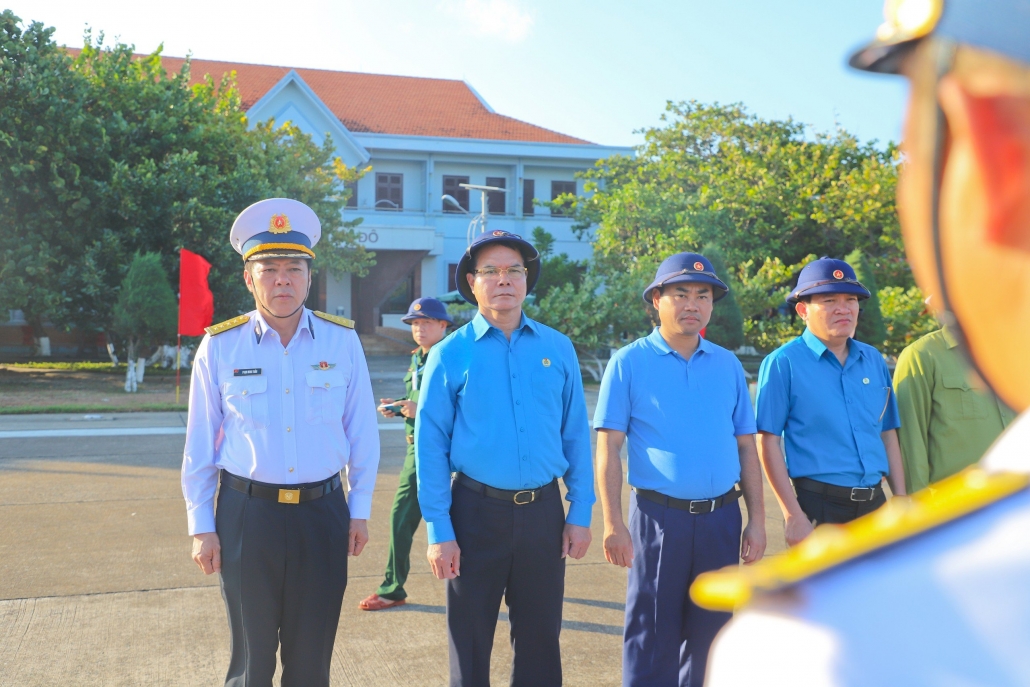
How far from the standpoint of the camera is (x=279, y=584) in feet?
10.6

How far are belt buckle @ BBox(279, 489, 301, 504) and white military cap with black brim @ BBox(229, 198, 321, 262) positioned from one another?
2.99 feet

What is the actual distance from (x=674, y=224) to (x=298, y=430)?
18490 mm

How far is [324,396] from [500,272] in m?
0.90

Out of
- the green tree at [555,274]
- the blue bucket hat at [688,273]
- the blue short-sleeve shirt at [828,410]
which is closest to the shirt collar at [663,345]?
the blue bucket hat at [688,273]

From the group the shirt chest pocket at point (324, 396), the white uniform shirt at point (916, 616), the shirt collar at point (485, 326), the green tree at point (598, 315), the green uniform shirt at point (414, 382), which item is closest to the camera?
the white uniform shirt at point (916, 616)

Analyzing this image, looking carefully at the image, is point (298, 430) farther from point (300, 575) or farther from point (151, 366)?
point (151, 366)

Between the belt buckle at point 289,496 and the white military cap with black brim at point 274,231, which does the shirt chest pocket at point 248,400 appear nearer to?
the belt buckle at point 289,496

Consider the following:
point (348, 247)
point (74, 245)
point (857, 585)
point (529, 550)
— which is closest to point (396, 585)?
point (529, 550)

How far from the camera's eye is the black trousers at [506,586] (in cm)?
343

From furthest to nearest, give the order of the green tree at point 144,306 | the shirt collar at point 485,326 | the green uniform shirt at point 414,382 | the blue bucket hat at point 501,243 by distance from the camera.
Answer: the green tree at point 144,306, the green uniform shirt at point 414,382, the blue bucket hat at point 501,243, the shirt collar at point 485,326

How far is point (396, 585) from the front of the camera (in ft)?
16.1

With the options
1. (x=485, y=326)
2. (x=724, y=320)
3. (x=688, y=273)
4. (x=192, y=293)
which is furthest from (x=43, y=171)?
(x=688, y=273)

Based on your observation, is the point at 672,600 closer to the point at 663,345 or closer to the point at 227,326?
the point at 663,345

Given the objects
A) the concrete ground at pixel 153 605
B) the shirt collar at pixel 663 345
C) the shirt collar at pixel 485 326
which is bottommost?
the concrete ground at pixel 153 605
